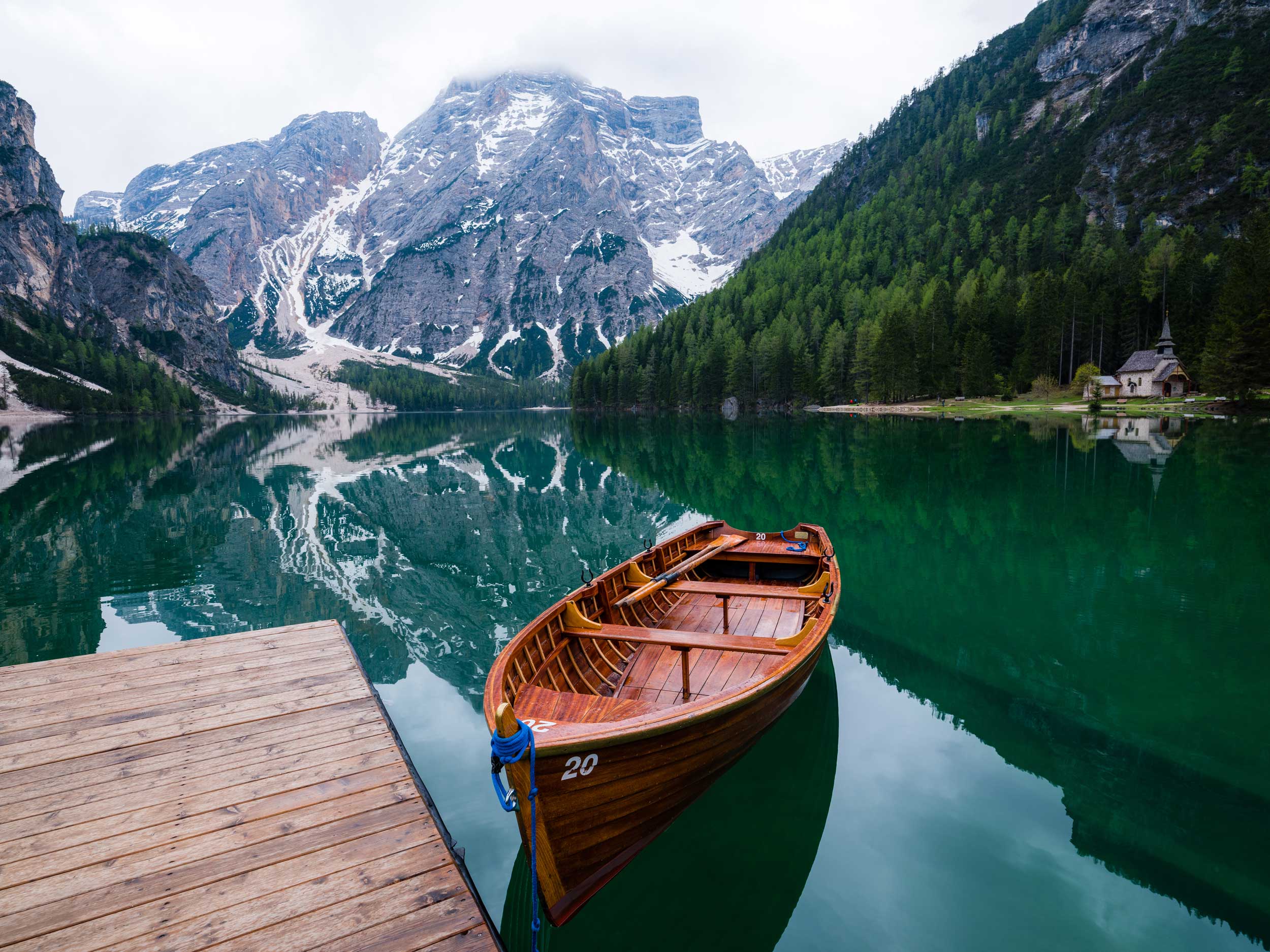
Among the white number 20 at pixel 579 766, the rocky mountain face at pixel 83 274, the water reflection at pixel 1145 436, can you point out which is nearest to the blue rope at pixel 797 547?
the white number 20 at pixel 579 766

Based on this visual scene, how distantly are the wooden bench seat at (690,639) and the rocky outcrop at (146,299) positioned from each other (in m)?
223

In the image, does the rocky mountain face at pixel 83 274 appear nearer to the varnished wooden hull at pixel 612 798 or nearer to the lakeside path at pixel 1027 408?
the lakeside path at pixel 1027 408

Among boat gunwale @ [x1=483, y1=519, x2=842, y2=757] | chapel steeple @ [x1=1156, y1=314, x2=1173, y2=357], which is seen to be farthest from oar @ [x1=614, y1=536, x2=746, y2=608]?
chapel steeple @ [x1=1156, y1=314, x2=1173, y2=357]

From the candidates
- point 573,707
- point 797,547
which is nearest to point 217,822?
point 573,707

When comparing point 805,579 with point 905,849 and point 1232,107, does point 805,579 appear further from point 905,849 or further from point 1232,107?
point 1232,107

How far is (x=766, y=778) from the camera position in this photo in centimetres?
759

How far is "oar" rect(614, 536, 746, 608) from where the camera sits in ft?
30.1

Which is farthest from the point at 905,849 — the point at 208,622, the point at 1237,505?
the point at 1237,505

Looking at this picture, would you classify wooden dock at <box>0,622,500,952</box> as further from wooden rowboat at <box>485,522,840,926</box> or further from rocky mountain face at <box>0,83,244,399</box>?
rocky mountain face at <box>0,83,244,399</box>

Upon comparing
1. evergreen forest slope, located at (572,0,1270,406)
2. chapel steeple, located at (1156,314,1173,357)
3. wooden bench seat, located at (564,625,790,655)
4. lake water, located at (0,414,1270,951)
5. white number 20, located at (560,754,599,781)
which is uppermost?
evergreen forest slope, located at (572,0,1270,406)

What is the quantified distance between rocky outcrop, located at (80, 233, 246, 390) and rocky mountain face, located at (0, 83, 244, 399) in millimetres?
226

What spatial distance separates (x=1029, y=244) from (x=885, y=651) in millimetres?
121973

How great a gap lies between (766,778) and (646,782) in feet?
9.44

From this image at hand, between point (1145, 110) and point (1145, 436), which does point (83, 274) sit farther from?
point (1145, 110)
